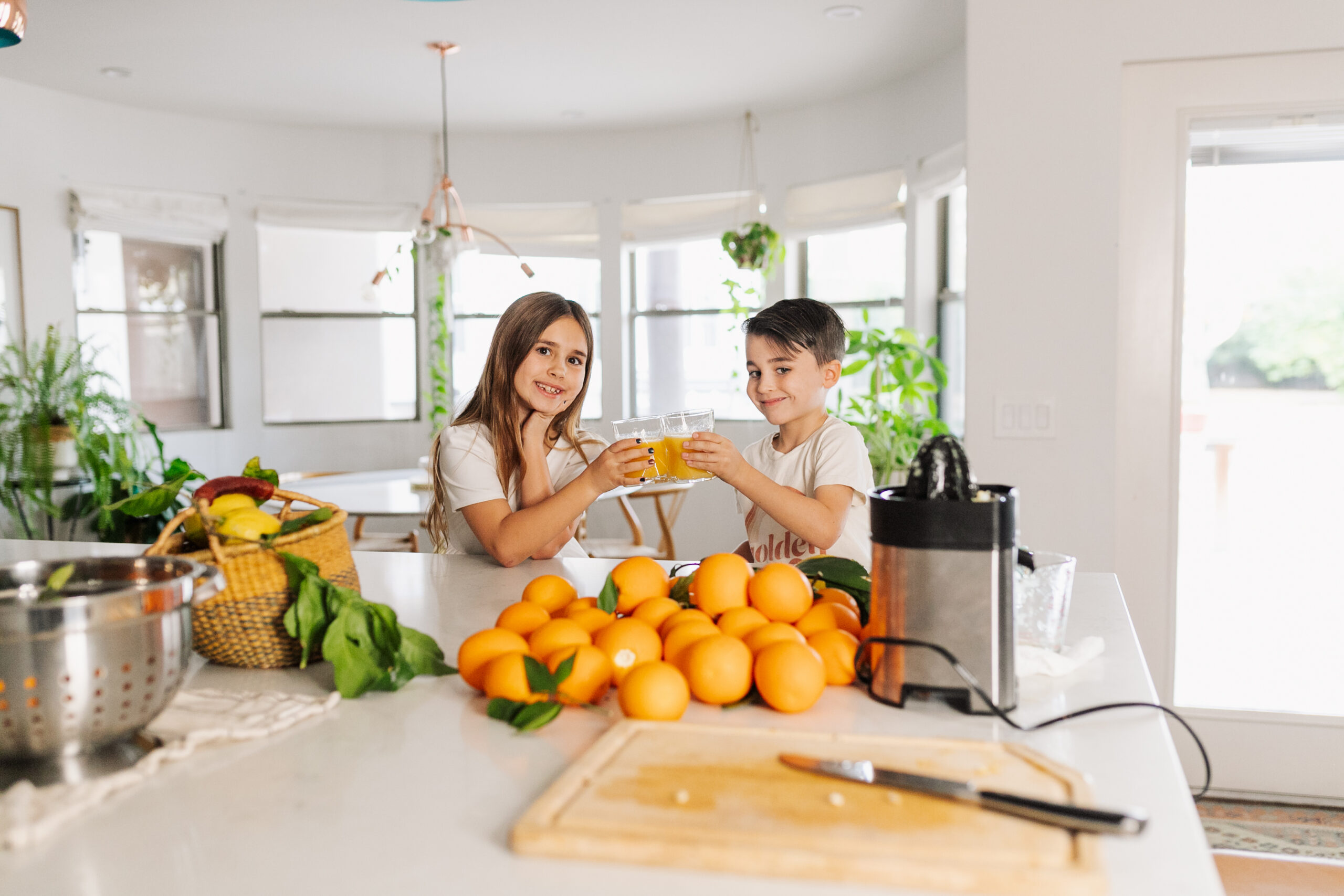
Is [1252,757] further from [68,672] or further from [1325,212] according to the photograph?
[68,672]

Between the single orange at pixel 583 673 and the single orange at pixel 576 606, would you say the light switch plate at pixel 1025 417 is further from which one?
the single orange at pixel 583 673

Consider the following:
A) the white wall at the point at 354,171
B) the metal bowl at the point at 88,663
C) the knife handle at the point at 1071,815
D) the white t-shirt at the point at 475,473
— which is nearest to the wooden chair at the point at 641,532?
the white wall at the point at 354,171

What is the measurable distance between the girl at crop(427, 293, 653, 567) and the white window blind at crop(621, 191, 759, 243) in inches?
134

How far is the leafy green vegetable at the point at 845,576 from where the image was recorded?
45.3 inches

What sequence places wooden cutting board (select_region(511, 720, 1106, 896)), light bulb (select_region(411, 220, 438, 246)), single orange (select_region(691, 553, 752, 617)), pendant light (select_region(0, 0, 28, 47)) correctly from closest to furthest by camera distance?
wooden cutting board (select_region(511, 720, 1106, 896))
single orange (select_region(691, 553, 752, 617))
pendant light (select_region(0, 0, 28, 47))
light bulb (select_region(411, 220, 438, 246))

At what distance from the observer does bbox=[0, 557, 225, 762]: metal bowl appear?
28.8 inches

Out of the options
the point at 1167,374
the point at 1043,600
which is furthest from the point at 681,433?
the point at 1167,374

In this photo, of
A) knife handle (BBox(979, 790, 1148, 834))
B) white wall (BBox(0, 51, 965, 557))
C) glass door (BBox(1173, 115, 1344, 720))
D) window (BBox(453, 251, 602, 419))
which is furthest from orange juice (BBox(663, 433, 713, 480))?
window (BBox(453, 251, 602, 419))

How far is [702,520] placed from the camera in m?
5.48

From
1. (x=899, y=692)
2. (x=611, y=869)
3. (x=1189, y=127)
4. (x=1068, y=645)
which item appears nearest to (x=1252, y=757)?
(x=1189, y=127)

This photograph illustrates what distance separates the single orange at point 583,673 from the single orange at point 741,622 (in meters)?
0.13

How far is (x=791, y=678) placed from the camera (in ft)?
2.89

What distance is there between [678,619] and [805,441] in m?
0.97

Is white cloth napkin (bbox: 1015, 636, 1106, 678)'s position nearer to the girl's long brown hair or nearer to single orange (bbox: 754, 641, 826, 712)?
single orange (bbox: 754, 641, 826, 712)
